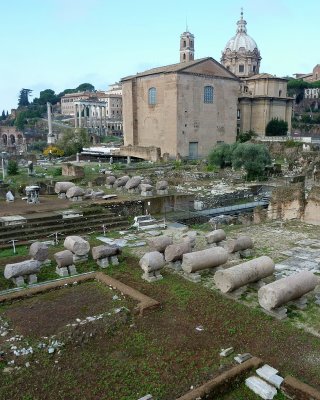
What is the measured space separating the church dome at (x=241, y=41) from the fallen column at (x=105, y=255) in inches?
2340

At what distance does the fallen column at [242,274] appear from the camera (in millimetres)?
8265

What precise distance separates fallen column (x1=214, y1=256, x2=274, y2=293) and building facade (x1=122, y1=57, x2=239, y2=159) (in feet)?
114

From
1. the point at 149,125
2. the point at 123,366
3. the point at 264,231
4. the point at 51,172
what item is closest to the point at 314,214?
the point at 264,231

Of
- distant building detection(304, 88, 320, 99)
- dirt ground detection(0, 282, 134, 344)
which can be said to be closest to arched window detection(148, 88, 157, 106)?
dirt ground detection(0, 282, 134, 344)

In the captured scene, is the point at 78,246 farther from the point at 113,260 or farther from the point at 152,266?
the point at 152,266

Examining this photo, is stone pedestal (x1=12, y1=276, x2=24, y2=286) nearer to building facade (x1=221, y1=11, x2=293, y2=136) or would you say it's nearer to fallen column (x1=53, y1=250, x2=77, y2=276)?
fallen column (x1=53, y1=250, x2=77, y2=276)

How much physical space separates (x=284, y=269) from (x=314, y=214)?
20.2 feet

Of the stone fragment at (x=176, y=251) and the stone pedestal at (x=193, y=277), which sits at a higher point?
the stone fragment at (x=176, y=251)

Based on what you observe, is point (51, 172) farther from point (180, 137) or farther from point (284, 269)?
point (284, 269)

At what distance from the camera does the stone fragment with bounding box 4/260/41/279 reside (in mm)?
9164

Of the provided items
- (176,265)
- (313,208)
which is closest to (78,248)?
(176,265)

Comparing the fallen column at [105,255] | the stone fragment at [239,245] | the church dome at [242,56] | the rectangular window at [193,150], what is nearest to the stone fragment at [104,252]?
the fallen column at [105,255]

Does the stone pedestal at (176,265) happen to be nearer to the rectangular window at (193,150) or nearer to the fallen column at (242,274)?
the fallen column at (242,274)

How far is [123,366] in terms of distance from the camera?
607cm
